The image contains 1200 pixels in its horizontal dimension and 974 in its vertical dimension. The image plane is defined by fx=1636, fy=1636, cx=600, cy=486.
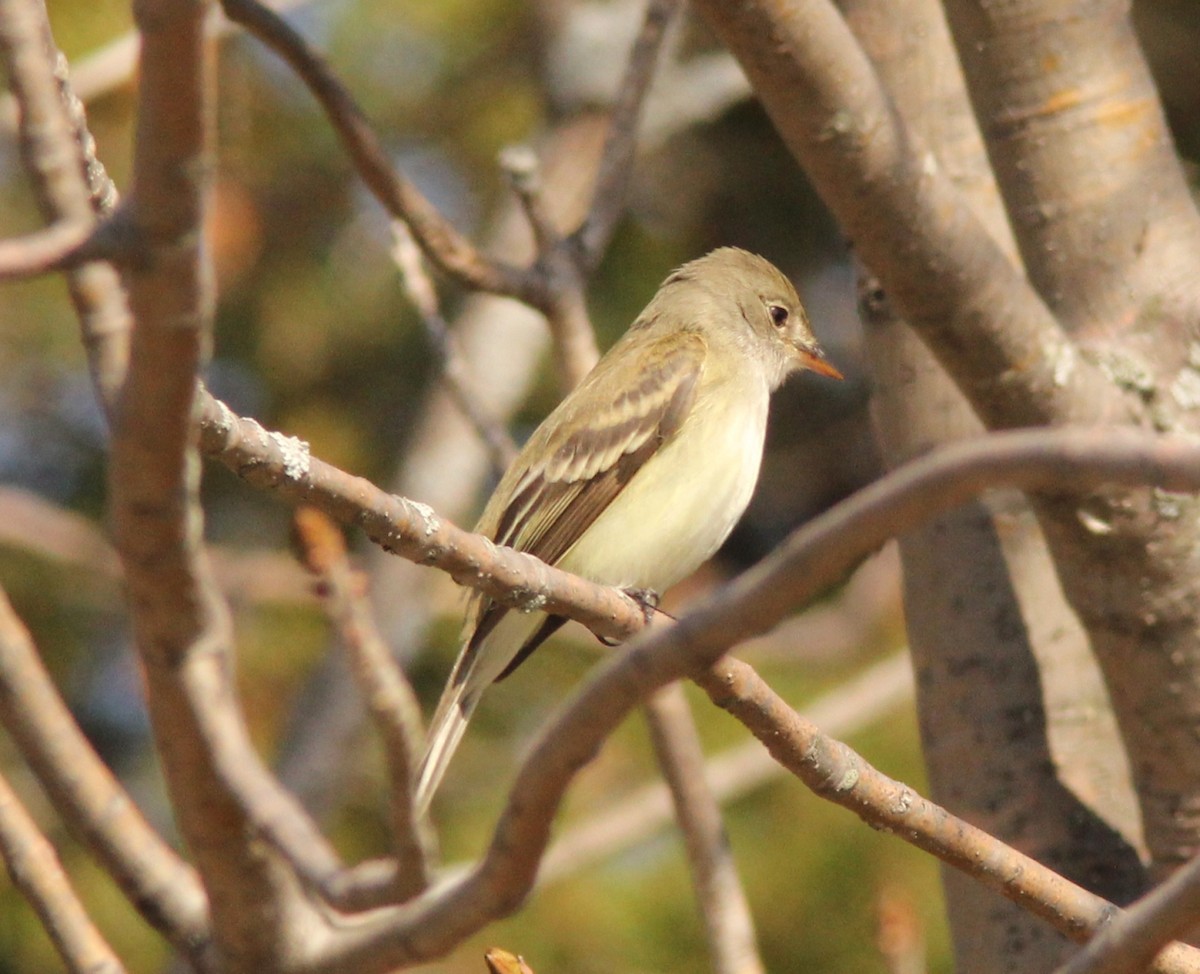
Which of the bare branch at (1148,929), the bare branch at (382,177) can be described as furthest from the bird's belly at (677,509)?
the bare branch at (1148,929)

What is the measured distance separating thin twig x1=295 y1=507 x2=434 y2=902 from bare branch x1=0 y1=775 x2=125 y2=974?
0.56 m

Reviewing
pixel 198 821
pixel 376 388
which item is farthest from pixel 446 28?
pixel 198 821

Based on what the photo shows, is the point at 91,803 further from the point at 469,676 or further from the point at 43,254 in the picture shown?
the point at 469,676

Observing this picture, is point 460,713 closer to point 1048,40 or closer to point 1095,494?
point 1095,494

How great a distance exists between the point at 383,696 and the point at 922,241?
161 cm

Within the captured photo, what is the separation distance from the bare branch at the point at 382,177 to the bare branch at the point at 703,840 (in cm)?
114

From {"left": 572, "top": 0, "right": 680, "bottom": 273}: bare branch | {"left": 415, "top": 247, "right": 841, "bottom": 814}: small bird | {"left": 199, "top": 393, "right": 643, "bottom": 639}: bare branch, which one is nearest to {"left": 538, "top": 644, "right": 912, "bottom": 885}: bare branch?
{"left": 415, "top": 247, "right": 841, "bottom": 814}: small bird

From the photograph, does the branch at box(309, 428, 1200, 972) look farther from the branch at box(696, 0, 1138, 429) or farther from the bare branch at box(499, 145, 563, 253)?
the bare branch at box(499, 145, 563, 253)

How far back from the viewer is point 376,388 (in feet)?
27.3

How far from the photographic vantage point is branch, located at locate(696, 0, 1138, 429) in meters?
3.26

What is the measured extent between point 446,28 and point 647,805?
4676 millimetres

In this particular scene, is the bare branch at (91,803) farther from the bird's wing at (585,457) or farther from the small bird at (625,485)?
the bird's wing at (585,457)

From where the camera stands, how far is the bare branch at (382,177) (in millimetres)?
4051

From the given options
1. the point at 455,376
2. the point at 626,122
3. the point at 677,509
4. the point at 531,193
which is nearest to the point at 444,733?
the point at 677,509
